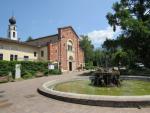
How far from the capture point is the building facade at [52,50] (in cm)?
3784

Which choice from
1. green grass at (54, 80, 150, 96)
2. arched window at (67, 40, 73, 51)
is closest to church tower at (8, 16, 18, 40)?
arched window at (67, 40, 73, 51)

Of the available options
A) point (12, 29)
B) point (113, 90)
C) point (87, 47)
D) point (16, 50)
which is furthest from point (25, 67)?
point (87, 47)

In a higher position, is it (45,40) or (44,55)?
(45,40)

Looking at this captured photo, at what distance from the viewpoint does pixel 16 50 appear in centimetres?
3891

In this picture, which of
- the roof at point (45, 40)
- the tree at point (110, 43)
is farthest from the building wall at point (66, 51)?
the tree at point (110, 43)

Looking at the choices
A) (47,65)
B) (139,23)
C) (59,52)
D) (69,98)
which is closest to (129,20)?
(139,23)

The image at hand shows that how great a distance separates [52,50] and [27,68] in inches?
500

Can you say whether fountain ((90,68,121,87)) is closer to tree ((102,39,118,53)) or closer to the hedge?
the hedge

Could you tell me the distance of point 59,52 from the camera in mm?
46688

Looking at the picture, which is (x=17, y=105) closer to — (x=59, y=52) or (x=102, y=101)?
(x=102, y=101)

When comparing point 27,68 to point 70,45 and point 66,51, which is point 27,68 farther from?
point 70,45

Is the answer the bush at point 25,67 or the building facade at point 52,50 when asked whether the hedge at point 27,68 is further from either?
the building facade at point 52,50

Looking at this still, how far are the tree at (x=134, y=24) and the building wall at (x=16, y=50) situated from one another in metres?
17.9

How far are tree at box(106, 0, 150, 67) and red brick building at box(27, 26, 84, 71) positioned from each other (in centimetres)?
1568
